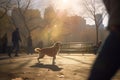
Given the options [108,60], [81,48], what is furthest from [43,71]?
[81,48]

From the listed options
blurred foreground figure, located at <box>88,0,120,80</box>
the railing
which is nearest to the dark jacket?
blurred foreground figure, located at <box>88,0,120,80</box>

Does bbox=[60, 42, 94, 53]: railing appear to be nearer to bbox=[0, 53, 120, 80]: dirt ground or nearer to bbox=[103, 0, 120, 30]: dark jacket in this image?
bbox=[0, 53, 120, 80]: dirt ground

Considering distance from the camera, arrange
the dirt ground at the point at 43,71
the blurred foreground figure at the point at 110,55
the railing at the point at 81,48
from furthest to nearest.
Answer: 1. the railing at the point at 81,48
2. the dirt ground at the point at 43,71
3. the blurred foreground figure at the point at 110,55

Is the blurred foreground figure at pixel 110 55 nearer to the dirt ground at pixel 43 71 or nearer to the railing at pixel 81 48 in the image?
the dirt ground at pixel 43 71

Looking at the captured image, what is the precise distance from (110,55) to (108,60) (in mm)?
37

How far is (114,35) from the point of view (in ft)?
6.69

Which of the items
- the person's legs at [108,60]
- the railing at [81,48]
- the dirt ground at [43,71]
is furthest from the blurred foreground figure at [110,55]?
the railing at [81,48]

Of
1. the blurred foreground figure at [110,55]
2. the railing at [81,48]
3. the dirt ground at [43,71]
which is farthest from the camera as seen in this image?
the railing at [81,48]

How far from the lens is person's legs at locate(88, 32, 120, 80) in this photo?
6.61 feet

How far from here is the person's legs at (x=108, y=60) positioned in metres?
2.02

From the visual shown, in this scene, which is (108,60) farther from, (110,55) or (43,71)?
(43,71)

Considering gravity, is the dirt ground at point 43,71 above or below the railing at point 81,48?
above

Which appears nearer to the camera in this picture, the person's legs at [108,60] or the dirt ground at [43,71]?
the person's legs at [108,60]

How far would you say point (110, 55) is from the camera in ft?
6.64
